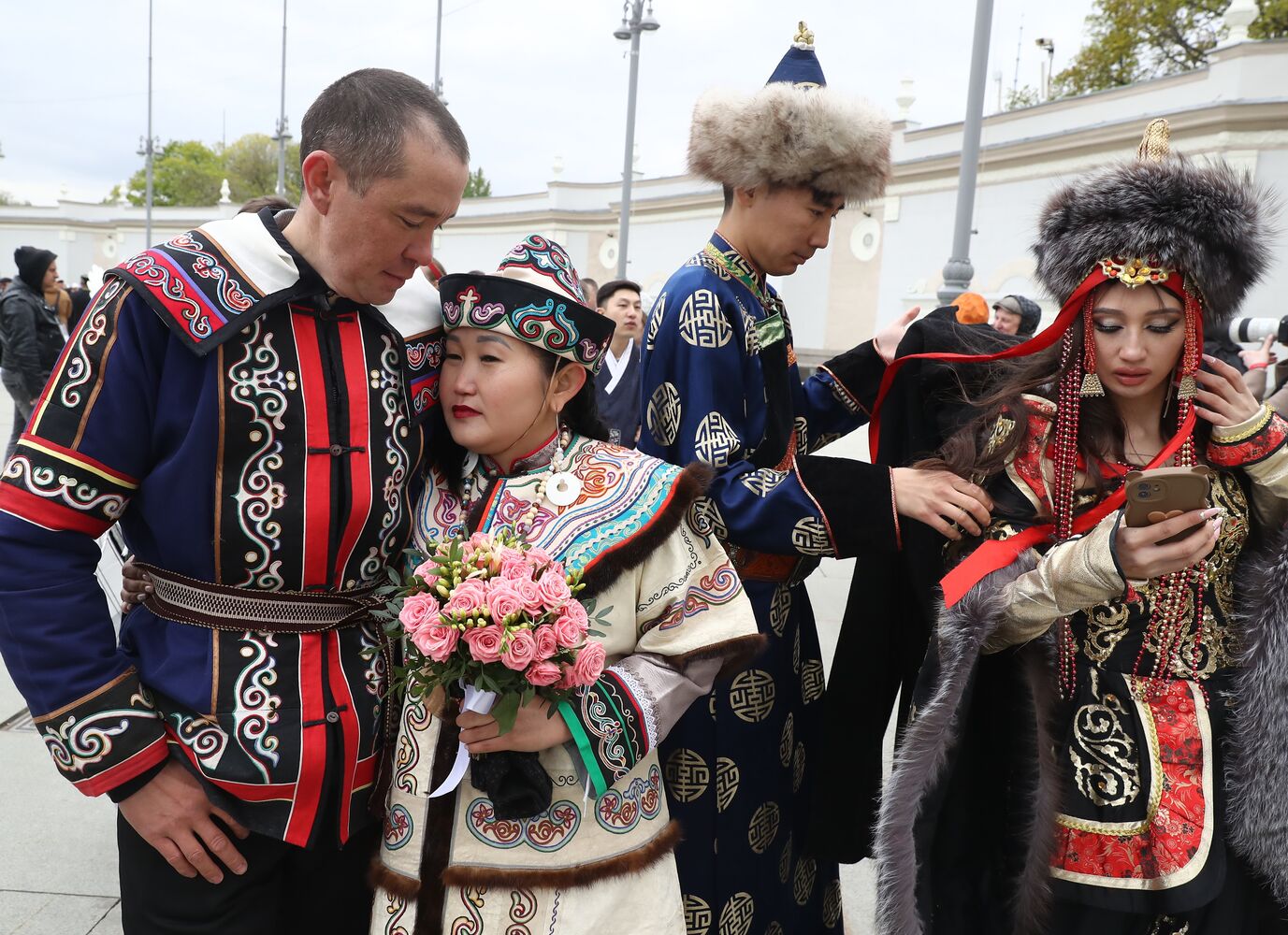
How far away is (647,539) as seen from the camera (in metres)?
1.89

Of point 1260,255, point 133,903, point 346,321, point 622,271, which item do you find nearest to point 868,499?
point 1260,255

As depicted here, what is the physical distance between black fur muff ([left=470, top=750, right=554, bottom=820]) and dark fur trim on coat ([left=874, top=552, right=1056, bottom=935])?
0.79 metres

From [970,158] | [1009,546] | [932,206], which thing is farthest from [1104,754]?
[932,206]

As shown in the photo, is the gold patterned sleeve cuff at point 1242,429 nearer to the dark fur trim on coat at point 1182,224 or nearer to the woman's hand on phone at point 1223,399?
the woman's hand on phone at point 1223,399

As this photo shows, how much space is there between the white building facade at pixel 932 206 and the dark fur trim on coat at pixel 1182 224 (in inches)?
216

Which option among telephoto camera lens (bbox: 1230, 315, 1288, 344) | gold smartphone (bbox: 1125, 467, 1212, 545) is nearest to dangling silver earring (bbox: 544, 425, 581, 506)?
gold smartphone (bbox: 1125, 467, 1212, 545)

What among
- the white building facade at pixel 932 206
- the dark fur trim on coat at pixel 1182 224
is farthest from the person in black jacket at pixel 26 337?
the dark fur trim on coat at pixel 1182 224

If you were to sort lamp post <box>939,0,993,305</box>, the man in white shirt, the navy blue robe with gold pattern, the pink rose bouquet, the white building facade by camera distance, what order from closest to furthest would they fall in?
the pink rose bouquet, the navy blue robe with gold pattern, the man in white shirt, lamp post <box>939,0,993,305</box>, the white building facade

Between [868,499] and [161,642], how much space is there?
1425 mm

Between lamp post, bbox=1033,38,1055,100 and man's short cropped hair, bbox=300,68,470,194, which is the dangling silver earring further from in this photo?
lamp post, bbox=1033,38,1055,100

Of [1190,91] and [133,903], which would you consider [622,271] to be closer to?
[1190,91]

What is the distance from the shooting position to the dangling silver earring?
1939mm

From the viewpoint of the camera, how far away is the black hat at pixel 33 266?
27.0ft

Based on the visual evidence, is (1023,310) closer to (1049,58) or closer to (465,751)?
(465,751)
